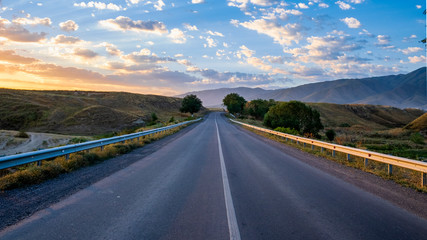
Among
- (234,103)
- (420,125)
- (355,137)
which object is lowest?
A: (355,137)

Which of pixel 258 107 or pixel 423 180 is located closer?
pixel 423 180

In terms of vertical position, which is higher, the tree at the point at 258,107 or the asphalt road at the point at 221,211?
the tree at the point at 258,107

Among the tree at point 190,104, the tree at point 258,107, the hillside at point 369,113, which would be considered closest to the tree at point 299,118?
the tree at point 258,107

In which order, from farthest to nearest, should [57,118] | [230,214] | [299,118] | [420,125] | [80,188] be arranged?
[57,118], [420,125], [299,118], [80,188], [230,214]

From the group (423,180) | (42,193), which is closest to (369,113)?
(423,180)

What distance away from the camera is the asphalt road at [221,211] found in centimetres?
405

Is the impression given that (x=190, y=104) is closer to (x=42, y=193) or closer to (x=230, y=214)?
(x=42, y=193)

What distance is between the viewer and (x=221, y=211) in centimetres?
499

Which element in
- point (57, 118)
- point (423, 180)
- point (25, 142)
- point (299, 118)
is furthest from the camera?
point (57, 118)

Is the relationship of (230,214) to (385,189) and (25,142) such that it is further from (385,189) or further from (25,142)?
(25,142)

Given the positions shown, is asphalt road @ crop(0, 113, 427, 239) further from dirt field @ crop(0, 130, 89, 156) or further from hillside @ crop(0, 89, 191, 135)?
hillside @ crop(0, 89, 191, 135)

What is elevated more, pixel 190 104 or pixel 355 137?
pixel 190 104

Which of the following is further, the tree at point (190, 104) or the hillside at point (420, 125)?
the tree at point (190, 104)

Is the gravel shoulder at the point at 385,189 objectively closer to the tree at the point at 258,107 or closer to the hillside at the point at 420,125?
the hillside at the point at 420,125
